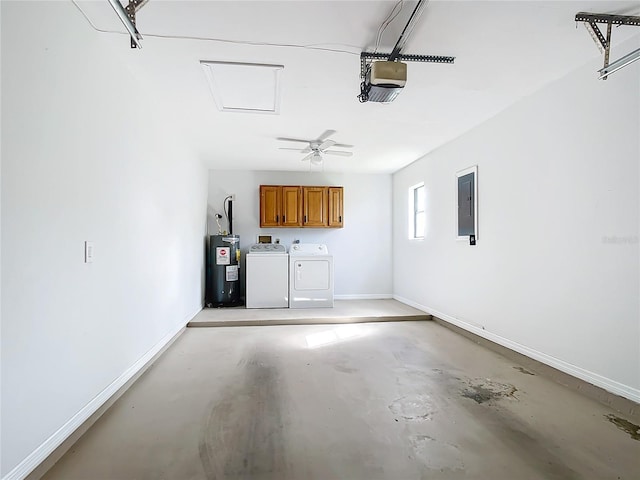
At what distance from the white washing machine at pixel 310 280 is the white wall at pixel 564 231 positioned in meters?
2.18

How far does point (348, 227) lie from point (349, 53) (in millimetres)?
4536

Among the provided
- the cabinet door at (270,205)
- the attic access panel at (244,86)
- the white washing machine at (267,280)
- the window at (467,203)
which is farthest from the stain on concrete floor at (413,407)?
the cabinet door at (270,205)

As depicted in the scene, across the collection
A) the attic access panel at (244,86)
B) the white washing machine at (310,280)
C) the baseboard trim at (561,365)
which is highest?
the attic access panel at (244,86)

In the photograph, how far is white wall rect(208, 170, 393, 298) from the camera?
669 cm

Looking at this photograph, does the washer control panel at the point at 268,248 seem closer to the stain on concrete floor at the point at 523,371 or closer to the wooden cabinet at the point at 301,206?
the wooden cabinet at the point at 301,206

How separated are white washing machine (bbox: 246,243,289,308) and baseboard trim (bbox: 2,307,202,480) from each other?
239 cm

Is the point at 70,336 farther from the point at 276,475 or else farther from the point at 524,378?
the point at 524,378

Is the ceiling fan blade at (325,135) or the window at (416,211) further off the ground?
the ceiling fan blade at (325,135)

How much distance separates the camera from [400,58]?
2.53m

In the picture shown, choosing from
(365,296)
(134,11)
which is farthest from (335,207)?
(134,11)

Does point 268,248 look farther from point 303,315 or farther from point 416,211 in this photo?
point 416,211

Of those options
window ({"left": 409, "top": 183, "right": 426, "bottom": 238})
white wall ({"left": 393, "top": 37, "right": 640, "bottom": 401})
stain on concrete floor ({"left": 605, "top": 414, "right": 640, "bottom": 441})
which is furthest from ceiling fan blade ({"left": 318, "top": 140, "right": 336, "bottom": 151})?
stain on concrete floor ({"left": 605, "top": 414, "right": 640, "bottom": 441})

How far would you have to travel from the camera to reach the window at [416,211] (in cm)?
604

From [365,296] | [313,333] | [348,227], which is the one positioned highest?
[348,227]
